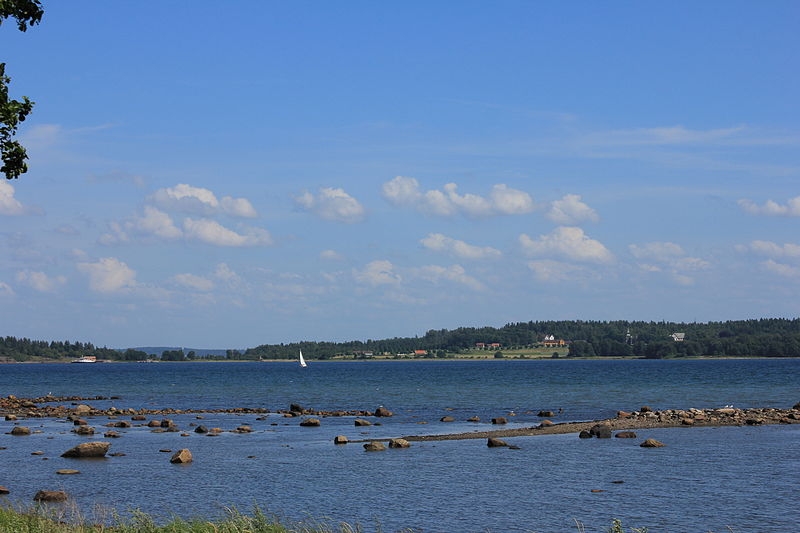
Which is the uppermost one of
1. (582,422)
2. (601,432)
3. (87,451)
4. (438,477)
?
(601,432)

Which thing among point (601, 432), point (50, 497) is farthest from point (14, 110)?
point (601, 432)

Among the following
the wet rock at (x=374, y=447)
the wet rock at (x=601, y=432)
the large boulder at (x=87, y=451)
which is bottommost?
the large boulder at (x=87, y=451)

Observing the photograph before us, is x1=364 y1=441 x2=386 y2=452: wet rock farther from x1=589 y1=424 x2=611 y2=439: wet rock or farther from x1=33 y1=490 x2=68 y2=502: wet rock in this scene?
x1=33 y1=490 x2=68 y2=502: wet rock

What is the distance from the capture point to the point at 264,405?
104 metres

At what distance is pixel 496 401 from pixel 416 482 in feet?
206

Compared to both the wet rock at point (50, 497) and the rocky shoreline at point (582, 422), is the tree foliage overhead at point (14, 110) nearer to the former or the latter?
the wet rock at point (50, 497)

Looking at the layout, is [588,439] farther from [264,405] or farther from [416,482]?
[264,405]

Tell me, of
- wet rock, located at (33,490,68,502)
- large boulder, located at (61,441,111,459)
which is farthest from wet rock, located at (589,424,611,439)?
wet rock, located at (33,490,68,502)

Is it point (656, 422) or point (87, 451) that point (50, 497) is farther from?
point (656, 422)

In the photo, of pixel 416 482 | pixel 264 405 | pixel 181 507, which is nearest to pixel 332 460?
pixel 416 482

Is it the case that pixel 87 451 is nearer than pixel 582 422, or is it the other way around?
pixel 87 451

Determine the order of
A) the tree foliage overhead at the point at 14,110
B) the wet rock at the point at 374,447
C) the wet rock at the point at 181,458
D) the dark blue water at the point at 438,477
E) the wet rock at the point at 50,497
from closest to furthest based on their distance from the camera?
the tree foliage overhead at the point at 14,110, the dark blue water at the point at 438,477, the wet rock at the point at 50,497, the wet rock at the point at 181,458, the wet rock at the point at 374,447

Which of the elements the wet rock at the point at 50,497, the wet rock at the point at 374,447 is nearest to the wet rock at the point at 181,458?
the wet rock at the point at 374,447

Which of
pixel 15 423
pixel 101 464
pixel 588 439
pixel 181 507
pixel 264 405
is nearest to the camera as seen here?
pixel 181 507
